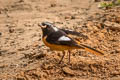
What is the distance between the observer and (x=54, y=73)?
5.74 m

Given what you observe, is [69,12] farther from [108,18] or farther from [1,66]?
[1,66]

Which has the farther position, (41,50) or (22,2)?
(22,2)

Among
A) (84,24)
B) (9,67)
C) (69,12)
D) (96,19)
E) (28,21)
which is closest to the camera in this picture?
(9,67)

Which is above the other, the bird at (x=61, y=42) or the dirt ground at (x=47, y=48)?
the bird at (x=61, y=42)

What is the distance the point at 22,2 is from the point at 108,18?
14.8 ft

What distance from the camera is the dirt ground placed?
5750 millimetres

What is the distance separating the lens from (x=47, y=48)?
7.08 metres

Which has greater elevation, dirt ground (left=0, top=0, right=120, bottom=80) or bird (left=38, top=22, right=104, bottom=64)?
bird (left=38, top=22, right=104, bottom=64)

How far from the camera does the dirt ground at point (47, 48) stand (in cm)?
575

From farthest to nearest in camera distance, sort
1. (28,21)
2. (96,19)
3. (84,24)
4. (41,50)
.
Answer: (28,21) → (96,19) → (84,24) → (41,50)

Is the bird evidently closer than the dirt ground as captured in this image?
Yes

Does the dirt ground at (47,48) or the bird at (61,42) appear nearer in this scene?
the bird at (61,42)

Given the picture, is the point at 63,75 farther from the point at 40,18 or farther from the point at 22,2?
the point at 22,2

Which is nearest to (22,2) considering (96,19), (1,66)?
(96,19)
